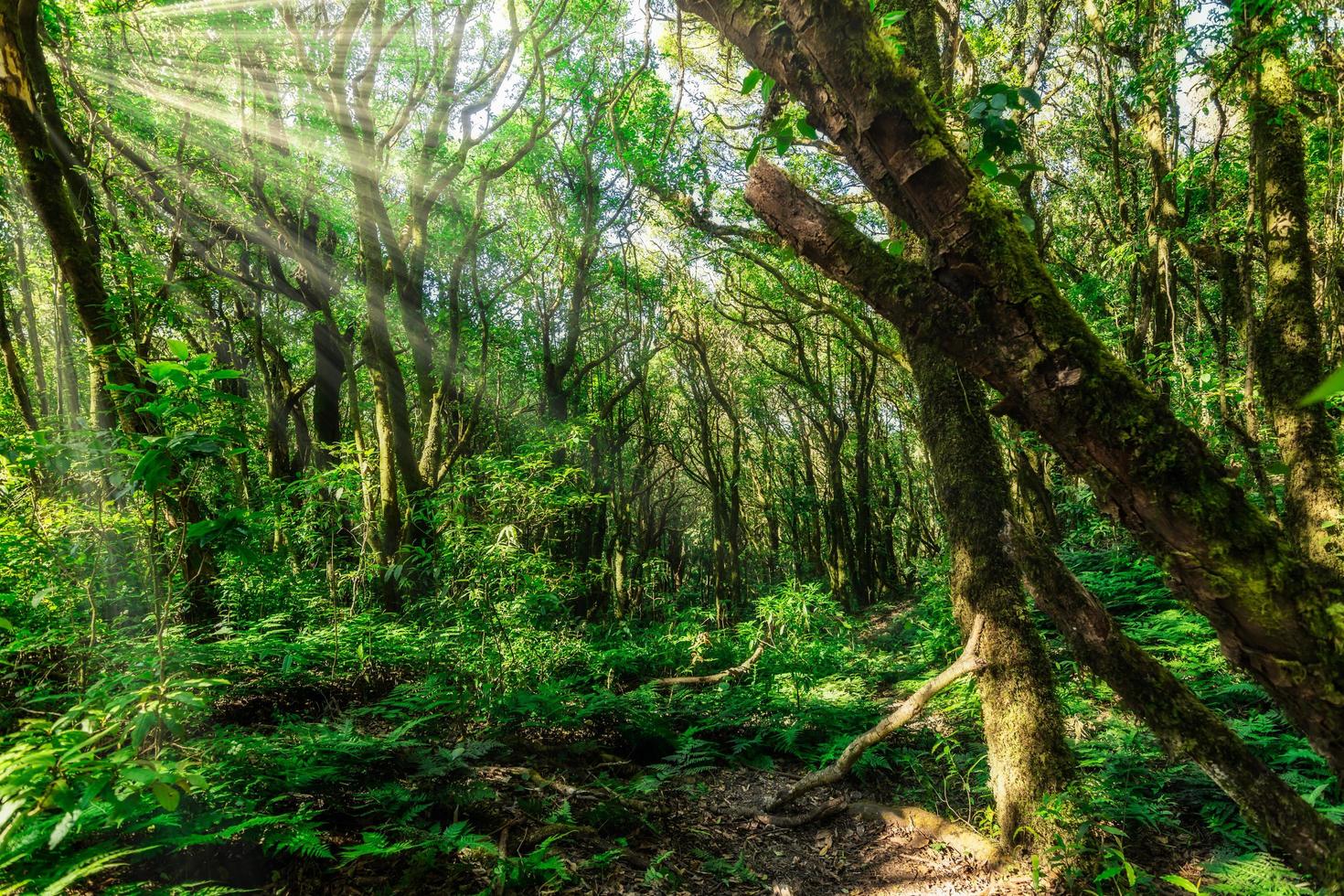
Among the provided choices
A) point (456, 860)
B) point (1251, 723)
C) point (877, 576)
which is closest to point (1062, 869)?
point (1251, 723)

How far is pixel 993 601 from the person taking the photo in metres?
4.15

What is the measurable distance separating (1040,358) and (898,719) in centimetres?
342

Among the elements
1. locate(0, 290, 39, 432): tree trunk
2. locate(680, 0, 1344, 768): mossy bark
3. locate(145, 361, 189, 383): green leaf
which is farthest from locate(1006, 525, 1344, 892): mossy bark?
locate(0, 290, 39, 432): tree trunk

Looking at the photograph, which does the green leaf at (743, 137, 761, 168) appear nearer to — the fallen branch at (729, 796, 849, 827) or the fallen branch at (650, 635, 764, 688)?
the fallen branch at (729, 796, 849, 827)

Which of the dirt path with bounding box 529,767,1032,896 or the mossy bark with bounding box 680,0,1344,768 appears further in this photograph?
the dirt path with bounding box 529,767,1032,896

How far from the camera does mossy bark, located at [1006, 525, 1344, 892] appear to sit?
1988 mm

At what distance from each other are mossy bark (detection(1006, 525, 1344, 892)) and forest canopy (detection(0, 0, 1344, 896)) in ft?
0.05

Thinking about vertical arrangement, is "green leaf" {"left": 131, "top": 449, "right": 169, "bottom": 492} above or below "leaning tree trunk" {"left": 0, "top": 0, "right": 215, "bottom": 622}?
below

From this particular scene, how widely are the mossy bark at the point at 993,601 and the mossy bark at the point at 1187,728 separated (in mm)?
1096

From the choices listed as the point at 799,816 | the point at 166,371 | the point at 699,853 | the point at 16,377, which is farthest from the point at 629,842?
the point at 16,377

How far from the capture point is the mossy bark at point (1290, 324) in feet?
16.6

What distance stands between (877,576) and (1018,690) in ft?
61.0

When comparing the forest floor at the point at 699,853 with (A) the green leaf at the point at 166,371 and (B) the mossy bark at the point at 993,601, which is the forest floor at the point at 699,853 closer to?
(B) the mossy bark at the point at 993,601

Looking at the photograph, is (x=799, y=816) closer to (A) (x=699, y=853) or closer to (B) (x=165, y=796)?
(A) (x=699, y=853)
